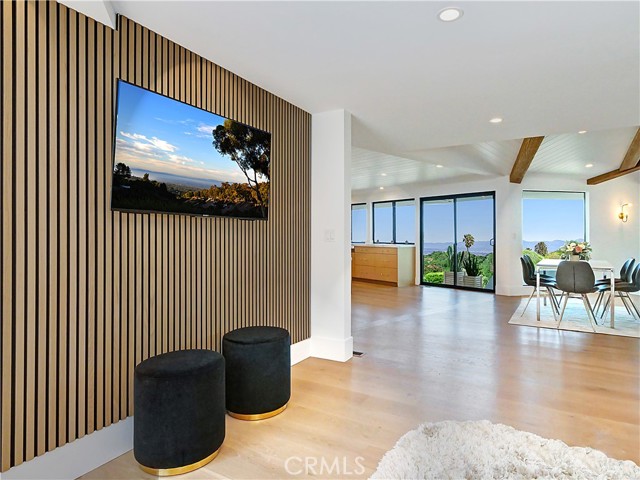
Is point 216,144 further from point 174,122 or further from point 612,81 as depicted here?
point 612,81

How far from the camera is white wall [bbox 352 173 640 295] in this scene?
25.7 feet

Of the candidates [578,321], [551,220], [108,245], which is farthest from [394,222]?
[108,245]

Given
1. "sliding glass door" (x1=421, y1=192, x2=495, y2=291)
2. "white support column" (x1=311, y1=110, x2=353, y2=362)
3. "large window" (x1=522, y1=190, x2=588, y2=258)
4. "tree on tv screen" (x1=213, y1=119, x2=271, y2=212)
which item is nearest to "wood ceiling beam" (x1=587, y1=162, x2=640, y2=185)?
"large window" (x1=522, y1=190, x2=588, y2=258)

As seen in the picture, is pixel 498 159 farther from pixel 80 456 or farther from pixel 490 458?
pixel 80 456

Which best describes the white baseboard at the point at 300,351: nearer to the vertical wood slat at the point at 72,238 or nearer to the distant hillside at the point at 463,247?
the vertical wood slat at the point at 72,238

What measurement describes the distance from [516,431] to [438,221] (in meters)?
7.50

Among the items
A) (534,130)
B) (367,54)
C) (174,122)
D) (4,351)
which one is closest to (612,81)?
(534,130)

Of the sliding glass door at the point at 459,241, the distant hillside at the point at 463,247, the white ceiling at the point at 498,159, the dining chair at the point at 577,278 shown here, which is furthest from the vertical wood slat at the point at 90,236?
the distant hillside at the point at 463,247

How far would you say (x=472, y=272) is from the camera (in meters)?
8.66

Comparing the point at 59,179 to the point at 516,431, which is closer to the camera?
the point at 59,179

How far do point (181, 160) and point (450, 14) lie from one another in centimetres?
178

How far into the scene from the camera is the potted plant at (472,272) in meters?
8.57

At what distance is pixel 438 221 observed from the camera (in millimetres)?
9320

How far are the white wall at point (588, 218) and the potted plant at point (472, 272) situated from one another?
1.95 ft
